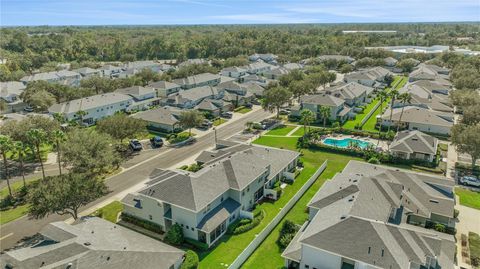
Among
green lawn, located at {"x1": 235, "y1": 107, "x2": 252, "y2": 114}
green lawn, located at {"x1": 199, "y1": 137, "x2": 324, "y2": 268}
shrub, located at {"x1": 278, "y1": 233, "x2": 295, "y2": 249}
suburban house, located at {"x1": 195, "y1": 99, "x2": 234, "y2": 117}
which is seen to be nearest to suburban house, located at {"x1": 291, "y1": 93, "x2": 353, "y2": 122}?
green lawn, located at {"x1": 235, "y1": 107, "x2": 252, "y2": 114}

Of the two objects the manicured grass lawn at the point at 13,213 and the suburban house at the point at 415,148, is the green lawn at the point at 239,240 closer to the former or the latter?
the suburban house at the point at 415,148

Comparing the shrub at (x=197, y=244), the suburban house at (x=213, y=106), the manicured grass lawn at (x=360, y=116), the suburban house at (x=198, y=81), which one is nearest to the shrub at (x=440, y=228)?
the shrub at (x=197, y=244)

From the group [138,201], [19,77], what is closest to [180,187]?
[138,201]

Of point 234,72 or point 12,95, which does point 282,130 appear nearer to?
point 234,72

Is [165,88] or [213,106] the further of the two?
[165,88]

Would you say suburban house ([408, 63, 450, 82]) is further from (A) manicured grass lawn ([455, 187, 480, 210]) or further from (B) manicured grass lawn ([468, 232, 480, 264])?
(B) manicured grass lawn ([468, 232, 480, 264])

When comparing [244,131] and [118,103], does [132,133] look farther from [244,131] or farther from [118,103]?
[118,103]

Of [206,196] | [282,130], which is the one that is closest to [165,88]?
[282,130]
